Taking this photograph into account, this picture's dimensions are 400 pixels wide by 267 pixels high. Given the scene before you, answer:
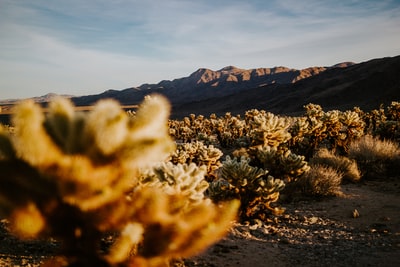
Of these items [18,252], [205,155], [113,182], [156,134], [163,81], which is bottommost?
[18,252]

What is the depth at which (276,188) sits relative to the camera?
6.46 m

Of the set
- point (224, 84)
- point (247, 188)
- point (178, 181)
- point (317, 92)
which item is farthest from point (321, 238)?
point (224, 84)

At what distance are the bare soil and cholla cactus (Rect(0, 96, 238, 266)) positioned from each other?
2564 millimetres

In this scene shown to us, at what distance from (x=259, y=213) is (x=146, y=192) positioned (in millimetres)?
5126

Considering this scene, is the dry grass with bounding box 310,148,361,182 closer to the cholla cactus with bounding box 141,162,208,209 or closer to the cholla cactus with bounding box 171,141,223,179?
the cholla cactus with bounding box 171,141,223,179

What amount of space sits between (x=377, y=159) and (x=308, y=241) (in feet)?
23.5

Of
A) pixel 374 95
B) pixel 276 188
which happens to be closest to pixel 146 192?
pixel 276 188

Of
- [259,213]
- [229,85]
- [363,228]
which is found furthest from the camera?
[229,85]

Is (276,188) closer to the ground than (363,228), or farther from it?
farther from it

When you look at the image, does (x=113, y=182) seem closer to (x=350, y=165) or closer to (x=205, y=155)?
(x=205, y=155)

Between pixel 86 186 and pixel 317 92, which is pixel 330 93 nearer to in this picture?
pixel 317 92

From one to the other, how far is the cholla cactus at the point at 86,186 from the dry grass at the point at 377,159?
1037cm

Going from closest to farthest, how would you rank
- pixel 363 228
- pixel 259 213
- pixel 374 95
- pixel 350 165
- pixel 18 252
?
pixel 18 252 → pixel 363 228 → pixel 259 213 → pixel 350 165 → pixel 374 95

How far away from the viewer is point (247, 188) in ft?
21.7
